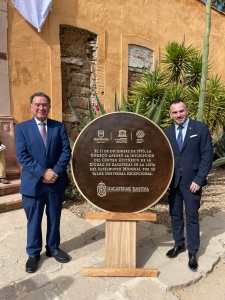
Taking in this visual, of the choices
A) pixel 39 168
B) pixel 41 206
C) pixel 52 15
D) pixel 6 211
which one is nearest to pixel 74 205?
pixel 6 211

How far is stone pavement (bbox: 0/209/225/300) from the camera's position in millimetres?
2222

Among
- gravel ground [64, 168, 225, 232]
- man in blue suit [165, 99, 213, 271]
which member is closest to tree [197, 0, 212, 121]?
gravel ground [64, 168, 225, 232]

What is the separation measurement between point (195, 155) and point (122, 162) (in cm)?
72

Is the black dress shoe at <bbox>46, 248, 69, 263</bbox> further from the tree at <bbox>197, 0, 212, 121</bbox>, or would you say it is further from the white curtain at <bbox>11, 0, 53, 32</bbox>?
the white curtain at <bbox>11, 0, 53, 32</bbox>

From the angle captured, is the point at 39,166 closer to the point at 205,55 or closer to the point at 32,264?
the point at 32,264

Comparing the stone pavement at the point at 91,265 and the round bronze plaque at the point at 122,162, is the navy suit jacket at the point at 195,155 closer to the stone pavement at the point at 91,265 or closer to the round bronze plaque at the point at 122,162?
the round bronze plaque at the point at 122,162

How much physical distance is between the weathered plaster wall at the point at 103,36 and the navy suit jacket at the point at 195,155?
3.85 meters

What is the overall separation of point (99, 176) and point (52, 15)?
15.2 ft

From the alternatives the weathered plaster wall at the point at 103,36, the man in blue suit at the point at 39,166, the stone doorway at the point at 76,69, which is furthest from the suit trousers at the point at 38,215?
the stone doorway at the point at 76,69

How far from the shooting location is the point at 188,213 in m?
2.56

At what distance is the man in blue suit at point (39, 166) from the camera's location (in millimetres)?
2393

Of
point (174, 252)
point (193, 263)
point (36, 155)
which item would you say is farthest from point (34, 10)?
point (193, 263)

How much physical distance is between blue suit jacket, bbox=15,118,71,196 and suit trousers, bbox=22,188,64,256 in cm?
9

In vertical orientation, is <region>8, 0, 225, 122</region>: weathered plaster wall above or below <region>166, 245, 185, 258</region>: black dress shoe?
above
